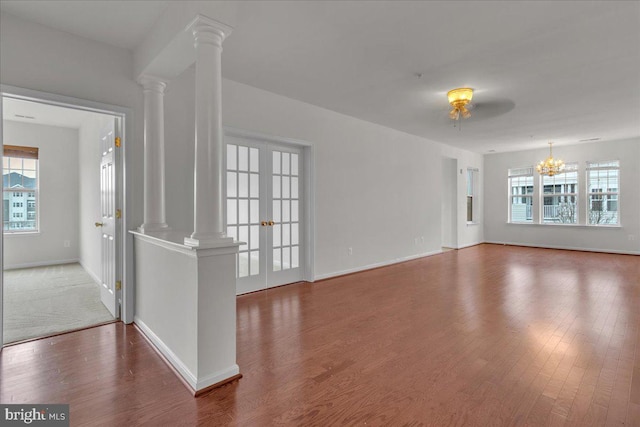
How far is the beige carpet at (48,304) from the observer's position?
312cm

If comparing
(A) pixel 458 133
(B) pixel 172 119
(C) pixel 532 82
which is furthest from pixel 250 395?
(A) pixel 458 133

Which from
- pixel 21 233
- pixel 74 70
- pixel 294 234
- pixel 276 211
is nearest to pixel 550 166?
pixel 294 234

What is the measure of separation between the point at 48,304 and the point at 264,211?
9.21 feet

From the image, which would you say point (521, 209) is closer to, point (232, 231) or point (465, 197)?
point (465, 197)

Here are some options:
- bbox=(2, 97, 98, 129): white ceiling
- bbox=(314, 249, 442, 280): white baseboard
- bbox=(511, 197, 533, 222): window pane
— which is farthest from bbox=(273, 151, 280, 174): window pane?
bbox=(511, 197, 533, 222): window pane

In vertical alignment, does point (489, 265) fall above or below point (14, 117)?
below

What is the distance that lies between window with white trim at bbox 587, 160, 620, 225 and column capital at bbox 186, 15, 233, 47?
960cm

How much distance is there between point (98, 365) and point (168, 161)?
80.6 inches

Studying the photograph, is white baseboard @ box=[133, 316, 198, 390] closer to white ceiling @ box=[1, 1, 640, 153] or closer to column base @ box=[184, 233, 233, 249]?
column base @ box=[184, 233, 233, 249]

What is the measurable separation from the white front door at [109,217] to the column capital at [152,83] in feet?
1.67

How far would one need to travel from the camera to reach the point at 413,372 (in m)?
2.31

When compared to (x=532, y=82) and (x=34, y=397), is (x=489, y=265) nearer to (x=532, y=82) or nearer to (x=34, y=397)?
(x=532, y=82)

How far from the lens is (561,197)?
8.60 metres

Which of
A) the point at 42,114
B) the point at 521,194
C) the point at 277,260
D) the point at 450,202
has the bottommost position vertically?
the point at 277,260
